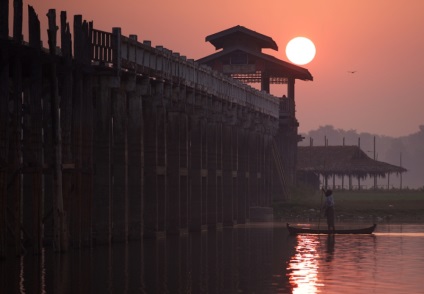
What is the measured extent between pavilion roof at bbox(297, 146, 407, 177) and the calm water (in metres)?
72.8

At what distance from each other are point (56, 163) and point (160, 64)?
46.1 ft

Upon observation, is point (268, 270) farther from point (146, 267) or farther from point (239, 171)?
→ point (239, 171)

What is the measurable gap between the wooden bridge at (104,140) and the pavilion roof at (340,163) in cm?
5718

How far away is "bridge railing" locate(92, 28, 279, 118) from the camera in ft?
135

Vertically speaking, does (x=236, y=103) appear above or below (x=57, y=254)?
above

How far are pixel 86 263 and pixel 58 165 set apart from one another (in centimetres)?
388

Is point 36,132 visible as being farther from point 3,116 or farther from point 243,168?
point 243,168

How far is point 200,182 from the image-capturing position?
2143 inches

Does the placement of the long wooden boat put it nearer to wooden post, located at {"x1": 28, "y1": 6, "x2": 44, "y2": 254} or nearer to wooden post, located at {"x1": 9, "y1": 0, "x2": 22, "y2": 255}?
wooden post, located at {"x1": 28, "y1": 6, "x2": 44, "y2": 254}

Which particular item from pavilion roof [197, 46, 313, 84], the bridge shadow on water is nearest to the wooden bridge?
the bridge shadow on water

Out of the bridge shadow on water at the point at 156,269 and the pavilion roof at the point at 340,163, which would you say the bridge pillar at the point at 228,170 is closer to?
the bridge shadow on water at the point at 156,269

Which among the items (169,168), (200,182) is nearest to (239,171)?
(200,182)

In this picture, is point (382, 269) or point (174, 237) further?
point (174, 237)

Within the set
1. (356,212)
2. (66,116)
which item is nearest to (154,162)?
(66,116)
